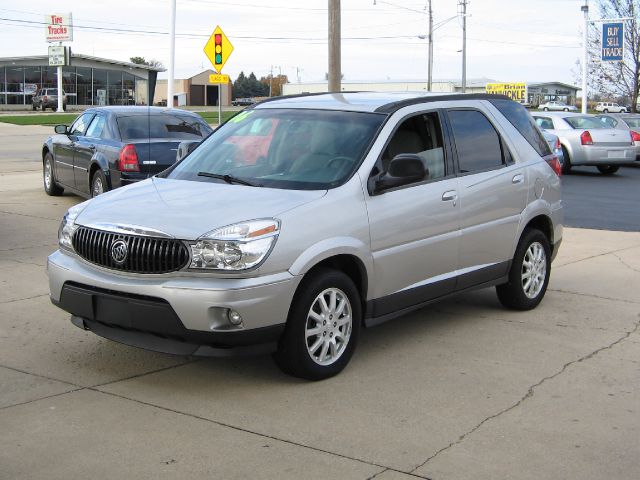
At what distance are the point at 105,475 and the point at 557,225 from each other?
16.4 ft

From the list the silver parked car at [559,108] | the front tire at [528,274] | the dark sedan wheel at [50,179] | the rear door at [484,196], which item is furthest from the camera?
the silver parked car at [559,108]

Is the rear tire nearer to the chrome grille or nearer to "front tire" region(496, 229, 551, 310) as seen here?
"front tire" region(496, 229, 551, 310)

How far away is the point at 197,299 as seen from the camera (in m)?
5.00

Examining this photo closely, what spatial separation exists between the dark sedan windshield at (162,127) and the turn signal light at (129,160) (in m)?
0.49

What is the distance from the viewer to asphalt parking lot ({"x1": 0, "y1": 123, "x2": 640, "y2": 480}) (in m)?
4.30

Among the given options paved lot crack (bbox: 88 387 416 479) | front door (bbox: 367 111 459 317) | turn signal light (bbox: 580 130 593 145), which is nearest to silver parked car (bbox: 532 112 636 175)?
turn signal light (bbox: 580 130 593 145)

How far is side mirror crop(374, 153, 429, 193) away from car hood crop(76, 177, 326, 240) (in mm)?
492

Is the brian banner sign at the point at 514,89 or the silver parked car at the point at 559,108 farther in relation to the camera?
the brian banner sign at the point at 514,89

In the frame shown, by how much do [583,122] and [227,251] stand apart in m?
18.9

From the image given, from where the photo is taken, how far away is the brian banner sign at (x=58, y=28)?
2977 inches

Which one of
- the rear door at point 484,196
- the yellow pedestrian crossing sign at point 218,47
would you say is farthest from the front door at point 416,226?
the yellow pedestrian crossing sign at point 218,47

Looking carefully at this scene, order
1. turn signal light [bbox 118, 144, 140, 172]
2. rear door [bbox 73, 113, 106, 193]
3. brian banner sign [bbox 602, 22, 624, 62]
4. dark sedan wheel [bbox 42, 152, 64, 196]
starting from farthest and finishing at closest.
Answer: brian banner sign [bbox 602, 22, 624, 62] → dark sedan wheel [bbox 42, 152, 64, 196] → rear door [bbox 73, 113, 106, 193] → turn signal light [bbox 118, 144, 140, 172]

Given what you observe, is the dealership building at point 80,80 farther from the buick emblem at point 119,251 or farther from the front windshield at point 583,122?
the buick emblem at point 119,251

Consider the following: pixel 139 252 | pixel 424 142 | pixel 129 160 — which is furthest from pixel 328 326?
pixel 129 160
